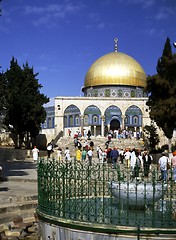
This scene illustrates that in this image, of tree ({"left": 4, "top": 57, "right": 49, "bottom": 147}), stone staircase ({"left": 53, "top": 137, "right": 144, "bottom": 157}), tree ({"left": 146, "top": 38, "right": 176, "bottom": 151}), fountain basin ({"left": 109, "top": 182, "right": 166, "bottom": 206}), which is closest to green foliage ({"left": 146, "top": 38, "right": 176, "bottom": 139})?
tree ({"left": 146, "top": 38, "right": 176, "bottom": 151})

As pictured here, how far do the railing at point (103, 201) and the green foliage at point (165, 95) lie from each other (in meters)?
15.8

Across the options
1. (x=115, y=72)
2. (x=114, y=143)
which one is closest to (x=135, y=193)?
(x=114, y=143)

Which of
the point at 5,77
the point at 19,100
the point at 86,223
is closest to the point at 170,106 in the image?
the point at 19,100

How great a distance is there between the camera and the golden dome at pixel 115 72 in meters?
51.1

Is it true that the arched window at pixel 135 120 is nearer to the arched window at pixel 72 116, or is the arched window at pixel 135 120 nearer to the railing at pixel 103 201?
the arched window at pixel 72 116

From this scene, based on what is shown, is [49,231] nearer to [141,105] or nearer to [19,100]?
[19,100]

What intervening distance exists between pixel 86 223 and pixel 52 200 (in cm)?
101

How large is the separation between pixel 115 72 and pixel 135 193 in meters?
46.1

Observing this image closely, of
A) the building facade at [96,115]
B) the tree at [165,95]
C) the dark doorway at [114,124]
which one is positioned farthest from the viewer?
the dark doorway at [114,124]

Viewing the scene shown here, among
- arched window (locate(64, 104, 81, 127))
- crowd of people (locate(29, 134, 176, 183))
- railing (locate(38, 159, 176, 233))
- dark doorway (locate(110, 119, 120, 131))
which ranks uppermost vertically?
arched window (locate(64, 104, 81, 127))

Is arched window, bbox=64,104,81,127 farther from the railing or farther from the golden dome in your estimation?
the railing

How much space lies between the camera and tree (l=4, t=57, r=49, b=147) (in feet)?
A: 99.7

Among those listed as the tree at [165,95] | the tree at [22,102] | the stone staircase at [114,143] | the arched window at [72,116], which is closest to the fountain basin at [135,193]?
the tree at [165,95]

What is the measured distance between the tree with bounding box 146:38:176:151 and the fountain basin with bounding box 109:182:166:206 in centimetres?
1623
